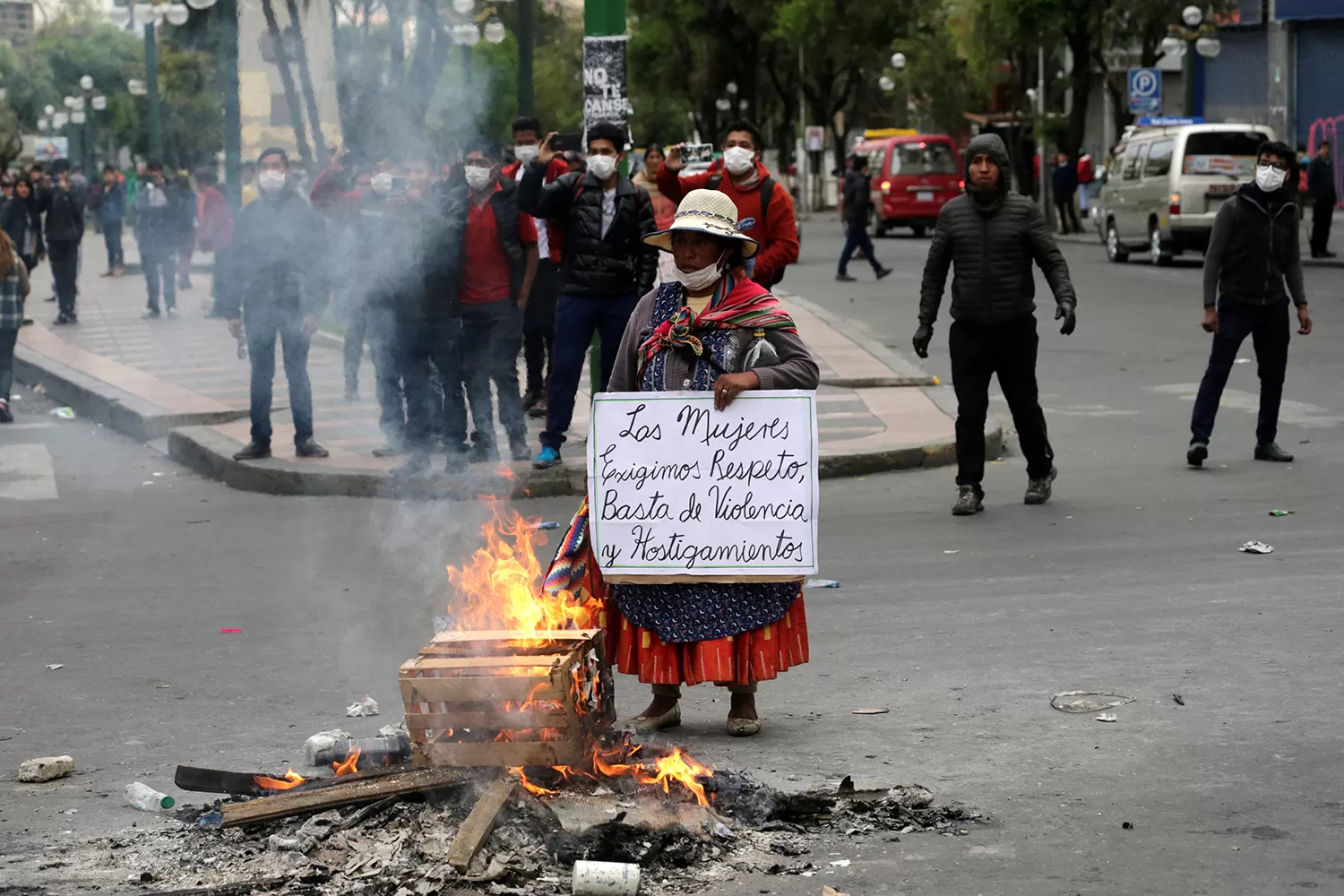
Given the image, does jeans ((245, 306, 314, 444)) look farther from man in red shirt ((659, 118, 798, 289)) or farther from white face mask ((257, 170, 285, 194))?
man in red shirt ((659, 118, 798, 289))

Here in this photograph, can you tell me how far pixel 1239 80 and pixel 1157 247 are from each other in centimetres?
1772

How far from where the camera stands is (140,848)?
15.0 feet

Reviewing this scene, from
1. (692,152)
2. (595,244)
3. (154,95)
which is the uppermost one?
(154,95)

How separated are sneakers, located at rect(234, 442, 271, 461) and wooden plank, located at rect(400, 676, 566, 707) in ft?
23.0

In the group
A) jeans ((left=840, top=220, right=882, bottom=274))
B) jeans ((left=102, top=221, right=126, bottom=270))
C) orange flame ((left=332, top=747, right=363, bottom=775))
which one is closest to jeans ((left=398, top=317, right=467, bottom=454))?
orange flame ((left=332, top=747, right=363, bottom=775))

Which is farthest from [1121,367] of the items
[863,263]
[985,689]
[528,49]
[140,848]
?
[863,263]

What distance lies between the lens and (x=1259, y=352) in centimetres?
1091

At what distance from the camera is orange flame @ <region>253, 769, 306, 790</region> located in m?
4.87

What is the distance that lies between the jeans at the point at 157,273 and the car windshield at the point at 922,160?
19.3 meters

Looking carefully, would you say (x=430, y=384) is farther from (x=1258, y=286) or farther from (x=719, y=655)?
(x=719, y=655)

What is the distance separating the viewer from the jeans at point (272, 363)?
1133cm

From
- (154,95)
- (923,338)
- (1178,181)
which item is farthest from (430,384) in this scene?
(154,95)

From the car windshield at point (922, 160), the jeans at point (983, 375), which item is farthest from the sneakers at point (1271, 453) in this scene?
the car windshield at point (922, 160)

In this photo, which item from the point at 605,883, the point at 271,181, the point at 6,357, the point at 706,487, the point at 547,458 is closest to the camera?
the point at 605,883
